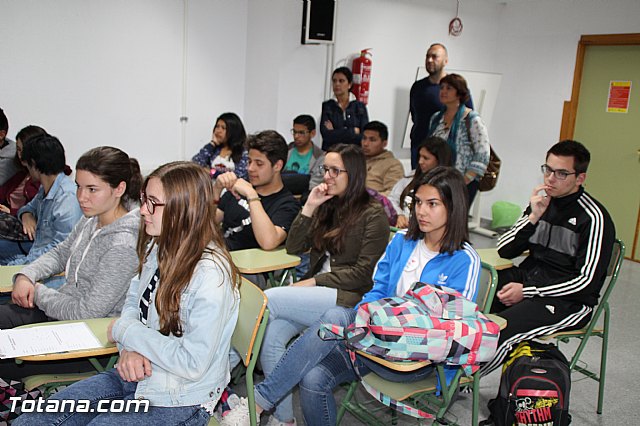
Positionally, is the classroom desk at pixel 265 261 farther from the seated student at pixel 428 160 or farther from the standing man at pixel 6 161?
the standing man at pixel 6 161

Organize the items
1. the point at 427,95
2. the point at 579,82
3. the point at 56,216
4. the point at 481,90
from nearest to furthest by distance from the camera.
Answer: the point at 56,216 < the point at 427,95 < the point at 579,82 < the point at 481,90

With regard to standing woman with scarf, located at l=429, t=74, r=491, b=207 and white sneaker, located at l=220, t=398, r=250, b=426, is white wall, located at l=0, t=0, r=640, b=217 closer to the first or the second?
standing woman with scarf, located at l=429, t=74, r=491, b=207

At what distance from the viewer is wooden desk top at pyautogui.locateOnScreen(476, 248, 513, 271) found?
116 inches

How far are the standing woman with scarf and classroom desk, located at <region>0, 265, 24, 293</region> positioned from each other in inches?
125

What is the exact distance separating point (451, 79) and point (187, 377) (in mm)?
3533

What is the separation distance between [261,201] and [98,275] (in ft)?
3.94

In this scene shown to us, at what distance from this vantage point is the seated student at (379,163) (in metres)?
4.74

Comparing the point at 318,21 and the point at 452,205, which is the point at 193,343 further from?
the point at 318,21

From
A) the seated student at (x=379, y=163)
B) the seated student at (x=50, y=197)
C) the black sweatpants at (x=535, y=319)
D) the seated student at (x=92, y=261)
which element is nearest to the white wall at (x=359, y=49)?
the seated student at (x=379, y=163)

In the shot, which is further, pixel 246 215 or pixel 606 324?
pixel 246 215

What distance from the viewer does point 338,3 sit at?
5.80m

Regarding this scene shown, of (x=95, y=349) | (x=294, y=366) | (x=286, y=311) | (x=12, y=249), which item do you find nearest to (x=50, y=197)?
(x=12, y=249)

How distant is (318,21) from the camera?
18.3 ft

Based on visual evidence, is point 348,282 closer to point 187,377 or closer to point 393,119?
point 187,377
